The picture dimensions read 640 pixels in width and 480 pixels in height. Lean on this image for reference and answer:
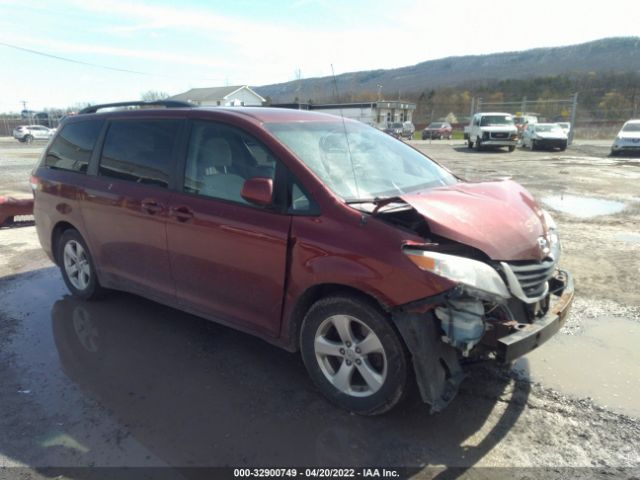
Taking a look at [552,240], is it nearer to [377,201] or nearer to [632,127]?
[377,201]

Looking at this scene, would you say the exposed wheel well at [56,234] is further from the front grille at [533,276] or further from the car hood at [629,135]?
the car hood at [629,135]

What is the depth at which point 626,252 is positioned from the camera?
21.2 ft

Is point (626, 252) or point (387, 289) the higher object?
point (387, 289)

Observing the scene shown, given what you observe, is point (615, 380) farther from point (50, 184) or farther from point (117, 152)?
point (50, 184)

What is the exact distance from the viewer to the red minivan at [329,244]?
2.72m

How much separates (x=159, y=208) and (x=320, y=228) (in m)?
1.56

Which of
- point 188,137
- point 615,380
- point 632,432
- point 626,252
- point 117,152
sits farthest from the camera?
point 626,252

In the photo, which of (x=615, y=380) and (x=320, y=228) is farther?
(x=615, y=380)

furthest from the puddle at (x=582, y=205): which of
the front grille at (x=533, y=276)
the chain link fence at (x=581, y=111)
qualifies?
the chain link fence at (x=581, y=111)

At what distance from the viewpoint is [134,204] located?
4.07m

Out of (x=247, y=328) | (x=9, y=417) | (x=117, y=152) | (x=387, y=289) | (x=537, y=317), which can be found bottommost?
(x=9, y=417)

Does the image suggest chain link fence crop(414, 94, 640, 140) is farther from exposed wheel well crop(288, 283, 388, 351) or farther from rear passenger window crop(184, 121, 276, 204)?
exposed wheel well crop(288, 283, 388, 351)

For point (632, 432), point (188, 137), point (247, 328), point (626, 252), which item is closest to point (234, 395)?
point (247, 328)

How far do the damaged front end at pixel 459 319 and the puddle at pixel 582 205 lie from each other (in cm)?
711
